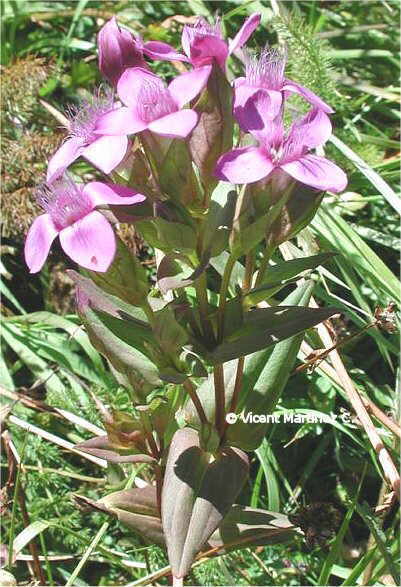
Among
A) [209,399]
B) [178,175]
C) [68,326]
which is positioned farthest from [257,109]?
[68,326]

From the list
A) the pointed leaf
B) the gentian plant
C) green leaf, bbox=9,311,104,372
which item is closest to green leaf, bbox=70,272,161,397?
the gentian plant

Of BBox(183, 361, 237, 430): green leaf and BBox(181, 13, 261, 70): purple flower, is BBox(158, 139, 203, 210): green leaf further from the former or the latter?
BBox(183, 361, 237, 430): green leaf

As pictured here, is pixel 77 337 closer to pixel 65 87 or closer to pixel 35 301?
pixel 35 301

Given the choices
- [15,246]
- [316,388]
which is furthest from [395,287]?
[15,246]

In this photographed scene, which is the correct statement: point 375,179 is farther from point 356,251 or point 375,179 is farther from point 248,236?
point 248,236

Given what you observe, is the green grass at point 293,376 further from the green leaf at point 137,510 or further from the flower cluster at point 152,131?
the flower cluster at point 152,131
